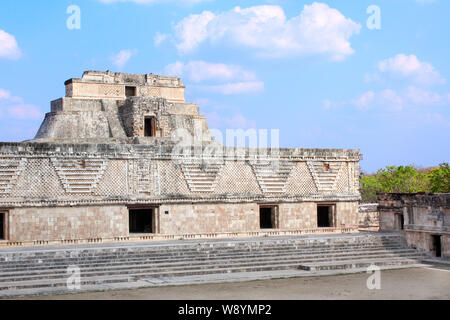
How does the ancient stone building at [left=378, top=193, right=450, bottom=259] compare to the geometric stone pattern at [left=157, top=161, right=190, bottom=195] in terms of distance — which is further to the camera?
the geometric stone pattern at [left=157, top=161, right=190, bottom=195]

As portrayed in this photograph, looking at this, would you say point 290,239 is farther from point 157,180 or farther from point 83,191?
point 83,191

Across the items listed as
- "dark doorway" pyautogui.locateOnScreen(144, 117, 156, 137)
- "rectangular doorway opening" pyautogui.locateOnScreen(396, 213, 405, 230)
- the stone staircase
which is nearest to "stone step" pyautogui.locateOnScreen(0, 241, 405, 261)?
the stone staircase

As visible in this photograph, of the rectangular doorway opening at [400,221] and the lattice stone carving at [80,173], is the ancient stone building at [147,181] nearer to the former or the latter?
the lattice stone carving at [80,173]

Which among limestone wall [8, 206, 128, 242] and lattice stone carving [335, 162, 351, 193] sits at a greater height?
lattice stone carving [335, 162, 351, 193]

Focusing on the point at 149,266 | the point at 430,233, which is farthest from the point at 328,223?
the point at 149,266

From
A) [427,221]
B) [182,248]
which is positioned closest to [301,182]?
[427,221]

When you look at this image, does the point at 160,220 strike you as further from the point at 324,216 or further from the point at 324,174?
the point at 324,216

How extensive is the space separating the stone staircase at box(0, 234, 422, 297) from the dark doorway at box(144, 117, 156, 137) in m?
7.32

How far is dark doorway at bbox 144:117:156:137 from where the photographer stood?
23.4 meters

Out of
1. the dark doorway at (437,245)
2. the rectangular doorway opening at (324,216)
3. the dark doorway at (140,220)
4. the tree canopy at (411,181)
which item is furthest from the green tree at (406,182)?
the dark doorway at (140,220)

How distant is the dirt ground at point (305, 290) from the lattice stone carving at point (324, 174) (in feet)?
20.6

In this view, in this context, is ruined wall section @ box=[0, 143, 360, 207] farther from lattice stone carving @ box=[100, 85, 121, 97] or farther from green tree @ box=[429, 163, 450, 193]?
green tree @ box=[429, 163, 450, 193]

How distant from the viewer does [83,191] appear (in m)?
17.7

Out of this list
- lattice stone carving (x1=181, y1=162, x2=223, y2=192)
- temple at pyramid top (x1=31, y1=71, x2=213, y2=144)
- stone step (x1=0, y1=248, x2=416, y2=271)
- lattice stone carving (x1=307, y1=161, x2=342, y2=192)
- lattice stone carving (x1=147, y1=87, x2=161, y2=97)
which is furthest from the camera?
lattice stone carving (x1=147, y1=87, x2=161, y2=97)
